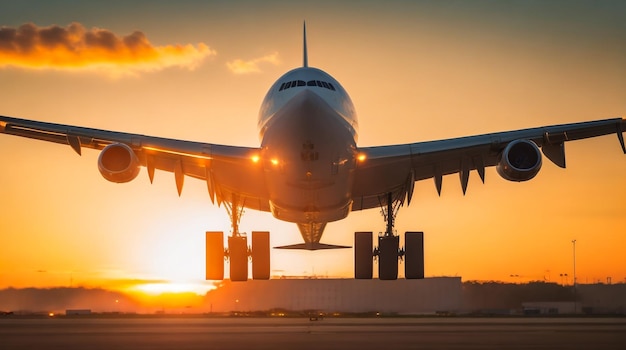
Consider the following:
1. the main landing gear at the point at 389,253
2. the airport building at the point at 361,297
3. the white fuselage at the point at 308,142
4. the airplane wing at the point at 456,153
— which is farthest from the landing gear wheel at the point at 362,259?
the airport building at the point at 361,297

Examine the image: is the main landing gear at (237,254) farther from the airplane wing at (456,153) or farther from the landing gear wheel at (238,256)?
the airplane wing at (456,153)

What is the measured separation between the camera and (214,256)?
43844mm

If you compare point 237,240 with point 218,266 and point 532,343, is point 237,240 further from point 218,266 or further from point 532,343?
point 532,343

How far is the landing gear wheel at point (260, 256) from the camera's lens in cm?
4369

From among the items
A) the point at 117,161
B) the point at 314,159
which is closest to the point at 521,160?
the point at 314,159

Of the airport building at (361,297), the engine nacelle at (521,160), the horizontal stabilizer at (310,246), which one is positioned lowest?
the airport building at (361,297)

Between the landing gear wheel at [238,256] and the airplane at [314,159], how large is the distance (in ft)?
0.16

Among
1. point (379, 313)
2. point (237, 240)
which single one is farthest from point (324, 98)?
point (379, 313)

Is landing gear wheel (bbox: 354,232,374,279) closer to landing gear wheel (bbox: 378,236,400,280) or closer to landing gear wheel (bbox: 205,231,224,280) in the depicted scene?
landing gear wheel (bbox: 378,236,400,280)

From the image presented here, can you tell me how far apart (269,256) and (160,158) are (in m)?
7.93

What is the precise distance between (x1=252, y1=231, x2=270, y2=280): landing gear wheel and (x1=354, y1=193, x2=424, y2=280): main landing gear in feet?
14.5

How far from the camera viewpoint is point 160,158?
39750 mm

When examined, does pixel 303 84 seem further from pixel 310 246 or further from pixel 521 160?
pixel 310 246

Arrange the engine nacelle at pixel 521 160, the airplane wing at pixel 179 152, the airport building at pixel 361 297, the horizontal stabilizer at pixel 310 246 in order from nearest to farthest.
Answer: the engine nacelle at pixel 521 160, the airplane wing at pixel 179 152, the horizontal stabilizer at pixel 310 246, the airport building at pixel 361 297
